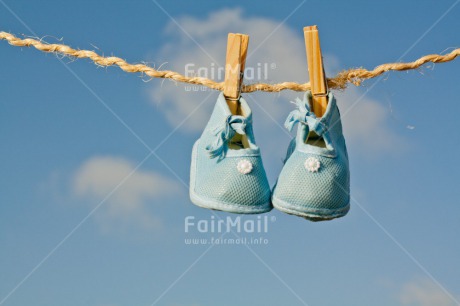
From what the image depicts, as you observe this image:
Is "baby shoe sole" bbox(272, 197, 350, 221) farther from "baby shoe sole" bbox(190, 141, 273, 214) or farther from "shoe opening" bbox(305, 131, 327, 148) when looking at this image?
"shoe opening" bbox(305, 131, 327, 148)

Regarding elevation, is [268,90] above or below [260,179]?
above

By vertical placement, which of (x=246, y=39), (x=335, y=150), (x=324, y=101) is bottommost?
(x=335, y=150)

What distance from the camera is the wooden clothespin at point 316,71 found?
182cm

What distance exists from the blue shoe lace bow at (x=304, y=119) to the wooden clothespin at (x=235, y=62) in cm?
15

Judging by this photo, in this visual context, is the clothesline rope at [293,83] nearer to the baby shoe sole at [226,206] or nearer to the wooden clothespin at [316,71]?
the wooden clothespin at [316,71]

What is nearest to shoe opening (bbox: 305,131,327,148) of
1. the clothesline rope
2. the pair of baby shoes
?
the pair of baby shoes

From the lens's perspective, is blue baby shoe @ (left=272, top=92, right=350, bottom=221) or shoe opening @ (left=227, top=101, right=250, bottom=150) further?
shoe opening @ (left=227, top=101, right=250, bottom=150)

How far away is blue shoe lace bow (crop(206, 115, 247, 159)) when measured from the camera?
72.0 inches

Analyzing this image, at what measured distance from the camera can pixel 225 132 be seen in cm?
183

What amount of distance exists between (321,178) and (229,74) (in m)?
0.33

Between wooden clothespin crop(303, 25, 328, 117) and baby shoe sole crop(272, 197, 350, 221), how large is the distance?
0.77 feet

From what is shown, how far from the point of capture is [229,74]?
187 cm

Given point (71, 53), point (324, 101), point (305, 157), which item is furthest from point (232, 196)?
point (71, 53)

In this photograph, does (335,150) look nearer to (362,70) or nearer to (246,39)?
(362,70)
